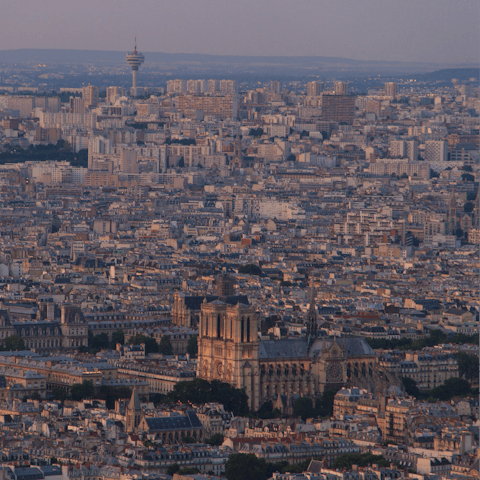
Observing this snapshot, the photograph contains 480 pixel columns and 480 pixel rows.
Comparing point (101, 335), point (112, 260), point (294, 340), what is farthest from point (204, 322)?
point (112, 260)

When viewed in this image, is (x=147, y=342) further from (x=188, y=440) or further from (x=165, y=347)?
(x=188, y=440)

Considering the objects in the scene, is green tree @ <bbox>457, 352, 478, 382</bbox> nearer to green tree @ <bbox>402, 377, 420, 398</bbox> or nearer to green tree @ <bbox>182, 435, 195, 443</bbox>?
green tree @ <bbox>402, 377, 420, 398</bbox>

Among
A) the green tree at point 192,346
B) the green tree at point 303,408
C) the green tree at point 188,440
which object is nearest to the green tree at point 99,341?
the green tree at point 192,346

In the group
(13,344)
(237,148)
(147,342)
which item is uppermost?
(147,342)

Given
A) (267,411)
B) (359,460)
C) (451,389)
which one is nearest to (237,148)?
(451,389)

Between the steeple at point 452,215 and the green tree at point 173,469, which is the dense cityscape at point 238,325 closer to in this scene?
the green tree at point 173,469

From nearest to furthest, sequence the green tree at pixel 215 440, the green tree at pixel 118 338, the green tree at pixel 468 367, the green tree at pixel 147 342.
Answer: the green tree at pixel 215 440
the green tree at pixel 468 367
the green tree at pixel 147 342
the green tree at pixel 118 338
